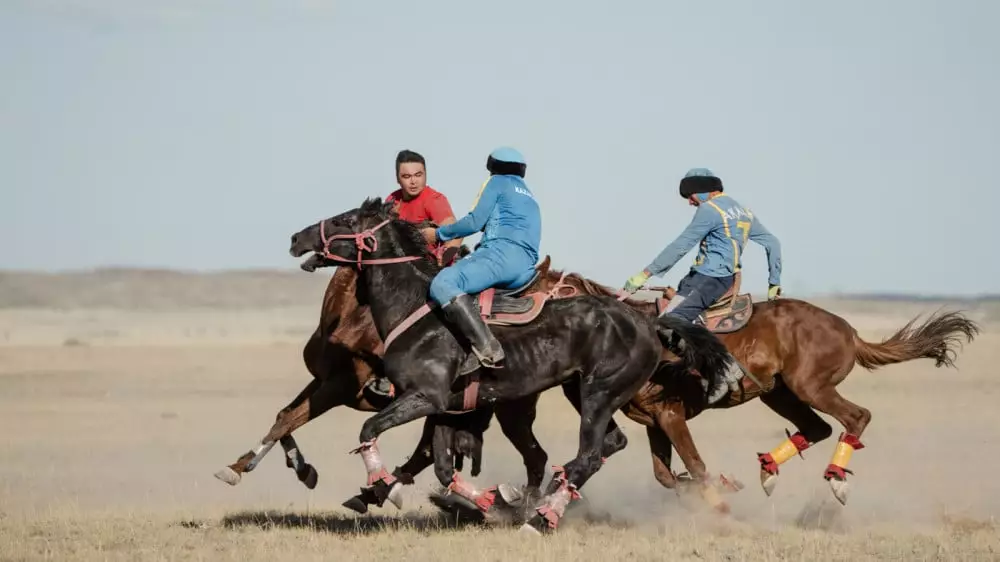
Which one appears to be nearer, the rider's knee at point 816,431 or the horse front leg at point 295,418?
the horse front leg at point 295,418

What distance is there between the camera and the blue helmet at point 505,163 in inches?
452

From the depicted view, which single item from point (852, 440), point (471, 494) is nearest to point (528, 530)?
point (471, 494)

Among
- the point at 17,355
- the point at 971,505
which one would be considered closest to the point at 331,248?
the point at 971,505

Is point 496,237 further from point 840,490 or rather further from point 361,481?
point 361,481

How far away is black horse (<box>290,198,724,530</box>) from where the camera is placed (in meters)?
11.1

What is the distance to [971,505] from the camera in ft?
47.2

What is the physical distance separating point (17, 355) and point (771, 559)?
101 feet

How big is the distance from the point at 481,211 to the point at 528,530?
241 cm

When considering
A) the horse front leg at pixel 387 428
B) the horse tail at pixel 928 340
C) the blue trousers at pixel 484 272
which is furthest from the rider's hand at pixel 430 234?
the horse tail at pixel 928 340

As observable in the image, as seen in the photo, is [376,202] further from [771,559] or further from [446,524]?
[771,559]

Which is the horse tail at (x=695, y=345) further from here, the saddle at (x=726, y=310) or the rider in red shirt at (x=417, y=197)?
the rider in red shirt at (x=417, y=197)

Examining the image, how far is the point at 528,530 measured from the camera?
11305 mm

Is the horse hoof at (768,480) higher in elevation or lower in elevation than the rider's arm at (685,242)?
lower

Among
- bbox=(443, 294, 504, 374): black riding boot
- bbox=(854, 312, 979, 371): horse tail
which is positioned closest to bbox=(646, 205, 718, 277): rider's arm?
bbox=(854, 312, 979, 371): horse tail
